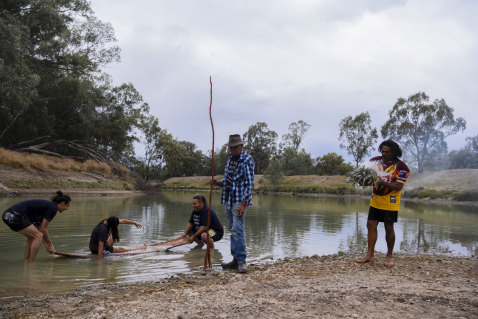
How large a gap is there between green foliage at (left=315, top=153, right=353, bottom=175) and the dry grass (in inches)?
1796

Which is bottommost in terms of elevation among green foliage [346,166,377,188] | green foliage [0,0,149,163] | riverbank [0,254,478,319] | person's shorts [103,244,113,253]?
person's shorts [103,244,113,253]

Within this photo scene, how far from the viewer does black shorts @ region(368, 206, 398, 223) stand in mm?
6336

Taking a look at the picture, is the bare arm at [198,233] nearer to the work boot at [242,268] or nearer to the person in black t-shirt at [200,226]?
the person in black t-shirt at [200,226]

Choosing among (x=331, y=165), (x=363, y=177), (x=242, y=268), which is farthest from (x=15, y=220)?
(x=331, y=165)

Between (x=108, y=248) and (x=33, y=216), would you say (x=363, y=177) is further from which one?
(x=33, y=216)

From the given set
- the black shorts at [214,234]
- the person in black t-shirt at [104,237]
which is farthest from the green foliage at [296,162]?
the person in black t-shirt at [104,237]

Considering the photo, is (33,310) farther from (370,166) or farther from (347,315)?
(370,166)

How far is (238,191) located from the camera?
237 inches

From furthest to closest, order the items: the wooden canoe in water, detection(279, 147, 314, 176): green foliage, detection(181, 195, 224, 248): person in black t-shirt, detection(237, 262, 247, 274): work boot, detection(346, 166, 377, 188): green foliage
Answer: detection(279, 147, 314, 176): green foliage
detection(181, 195, 224, 248): person in black t-shirt
the wooden canoe in water
detection(346, 166, 377, 188): green foliage
detection(237, 262, 247, 274): work boot

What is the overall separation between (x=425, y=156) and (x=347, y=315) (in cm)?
5243

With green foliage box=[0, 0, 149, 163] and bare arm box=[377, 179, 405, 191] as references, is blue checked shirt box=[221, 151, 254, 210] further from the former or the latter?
green foliage box=[0, 0, 149, 163]

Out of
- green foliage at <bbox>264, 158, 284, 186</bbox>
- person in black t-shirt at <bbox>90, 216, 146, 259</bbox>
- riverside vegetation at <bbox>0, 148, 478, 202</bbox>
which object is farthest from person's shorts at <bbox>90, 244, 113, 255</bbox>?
green foliage at <bbox>264, 158, 284, 186</bbox>

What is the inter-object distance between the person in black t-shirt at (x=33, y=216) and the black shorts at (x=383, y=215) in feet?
17.8

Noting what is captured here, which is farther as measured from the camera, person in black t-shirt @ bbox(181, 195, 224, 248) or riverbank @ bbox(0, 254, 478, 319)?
person in black t-shirt @ bbox(181, 195, 224, 248)
